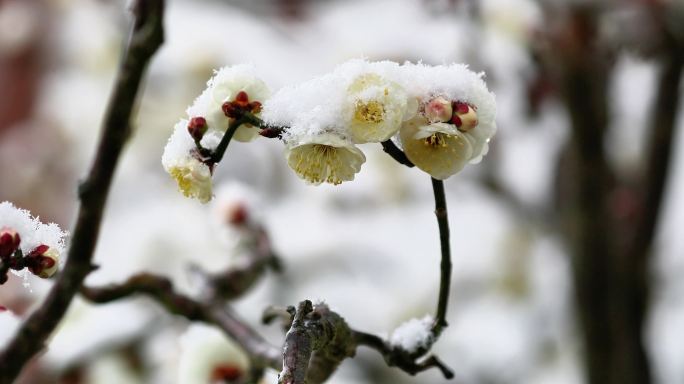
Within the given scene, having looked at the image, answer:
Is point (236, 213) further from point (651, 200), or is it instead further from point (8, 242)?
point (651, 200)

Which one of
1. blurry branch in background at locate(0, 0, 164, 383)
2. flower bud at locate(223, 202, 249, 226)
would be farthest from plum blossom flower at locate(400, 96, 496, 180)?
flower bud at locate(223, 202, 249, 226)

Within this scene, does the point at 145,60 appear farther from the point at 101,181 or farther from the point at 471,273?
the point at 471,273

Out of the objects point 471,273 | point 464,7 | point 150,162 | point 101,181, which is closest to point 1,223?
point 101,181

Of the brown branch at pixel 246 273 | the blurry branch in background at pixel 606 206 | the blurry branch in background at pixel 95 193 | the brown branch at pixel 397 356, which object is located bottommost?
the blurry branch in background at pixel 95 193

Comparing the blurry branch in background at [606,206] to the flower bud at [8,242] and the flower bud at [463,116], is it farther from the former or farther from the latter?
the flower bud at [8,242]

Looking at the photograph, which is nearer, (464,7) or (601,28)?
(464,7)

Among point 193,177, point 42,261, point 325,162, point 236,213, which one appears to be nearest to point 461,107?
point 325,162

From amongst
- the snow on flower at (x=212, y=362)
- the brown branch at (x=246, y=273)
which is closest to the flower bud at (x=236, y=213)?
the brown branch at (x=246, y=273)
